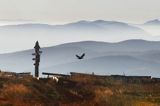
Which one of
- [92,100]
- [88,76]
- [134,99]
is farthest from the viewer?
[88,76]

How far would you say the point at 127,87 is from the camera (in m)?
60.4

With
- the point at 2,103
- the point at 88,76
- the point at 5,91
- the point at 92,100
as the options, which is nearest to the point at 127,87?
the point at 88,76

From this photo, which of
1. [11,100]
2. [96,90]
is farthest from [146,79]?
[11,100]

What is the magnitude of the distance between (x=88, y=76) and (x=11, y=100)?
80.7 ft

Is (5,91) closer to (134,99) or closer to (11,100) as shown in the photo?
(11,100)

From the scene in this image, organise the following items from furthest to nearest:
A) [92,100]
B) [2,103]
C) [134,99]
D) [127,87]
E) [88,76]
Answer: [88,76] → [127,87] → [134,99] → [92,100] → [2,103]

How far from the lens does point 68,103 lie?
45250 millimetres

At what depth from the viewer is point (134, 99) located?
4975cm

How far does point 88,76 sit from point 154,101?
58.8ft

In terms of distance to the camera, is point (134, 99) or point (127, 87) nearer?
point (134, 99)

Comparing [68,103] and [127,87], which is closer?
[68,103]

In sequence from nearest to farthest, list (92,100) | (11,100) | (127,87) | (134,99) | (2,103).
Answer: (2,103)
(11,100)
(92,100)
(134,99)
(127,87)

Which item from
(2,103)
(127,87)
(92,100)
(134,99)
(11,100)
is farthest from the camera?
(127,87)

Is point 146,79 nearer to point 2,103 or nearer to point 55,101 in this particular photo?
point 55,101
